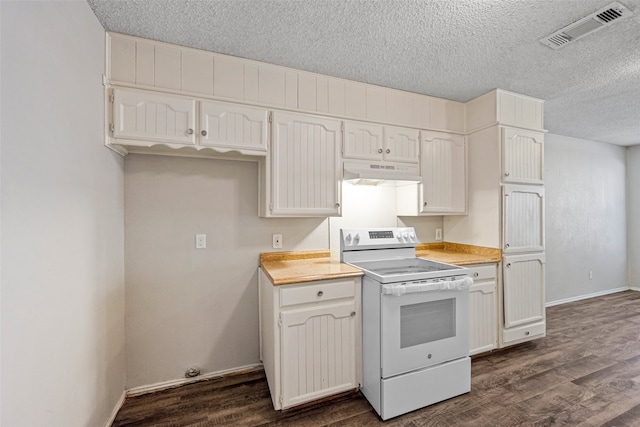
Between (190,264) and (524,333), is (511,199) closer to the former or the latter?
(524,333)

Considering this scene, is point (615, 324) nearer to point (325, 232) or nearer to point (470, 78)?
point (470, 78)

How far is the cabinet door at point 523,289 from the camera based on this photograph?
2.69 meters

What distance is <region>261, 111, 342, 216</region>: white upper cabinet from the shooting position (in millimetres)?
2195

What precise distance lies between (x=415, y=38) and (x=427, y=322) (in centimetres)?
191

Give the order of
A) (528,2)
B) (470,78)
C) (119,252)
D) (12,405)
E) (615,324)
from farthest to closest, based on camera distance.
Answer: (615,324)
(470,78)
(119,252)
(528,2)
(12,405)

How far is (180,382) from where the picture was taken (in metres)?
2.21

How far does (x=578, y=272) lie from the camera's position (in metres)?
4.29

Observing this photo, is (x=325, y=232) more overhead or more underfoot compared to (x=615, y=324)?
more overhead

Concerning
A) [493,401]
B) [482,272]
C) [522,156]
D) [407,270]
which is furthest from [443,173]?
[493,401]

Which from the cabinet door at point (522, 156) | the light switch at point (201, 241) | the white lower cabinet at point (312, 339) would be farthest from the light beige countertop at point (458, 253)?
the light switch at point (201, 241)

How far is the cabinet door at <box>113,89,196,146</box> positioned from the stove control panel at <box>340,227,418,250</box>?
1363 mm

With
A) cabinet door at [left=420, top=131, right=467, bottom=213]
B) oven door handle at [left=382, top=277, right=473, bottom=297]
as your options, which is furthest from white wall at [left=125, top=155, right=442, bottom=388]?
cabinet door at [left=420, top=131, right=467, bottom=213]

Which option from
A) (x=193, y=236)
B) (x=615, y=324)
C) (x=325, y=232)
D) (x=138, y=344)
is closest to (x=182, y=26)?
(x=193, y=236)

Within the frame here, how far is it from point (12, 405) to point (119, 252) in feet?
3.81
